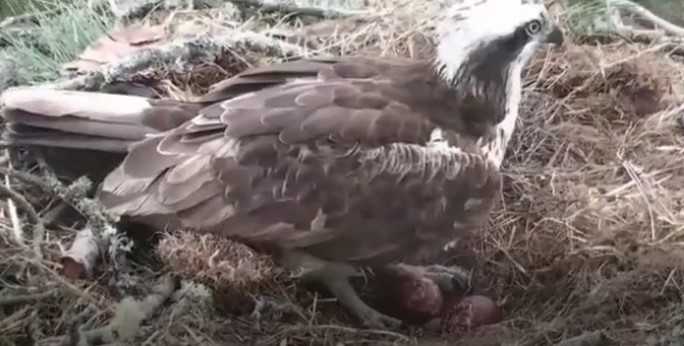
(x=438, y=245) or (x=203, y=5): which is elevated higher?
(x=203, y=5)

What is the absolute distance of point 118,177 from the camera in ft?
2.52

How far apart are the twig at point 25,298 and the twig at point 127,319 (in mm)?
29

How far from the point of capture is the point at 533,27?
2.53 ft

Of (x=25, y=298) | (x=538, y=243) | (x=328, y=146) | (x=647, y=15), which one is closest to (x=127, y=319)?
(x=25, y=298)

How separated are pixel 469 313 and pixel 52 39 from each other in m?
0.32

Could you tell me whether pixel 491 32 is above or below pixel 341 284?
above

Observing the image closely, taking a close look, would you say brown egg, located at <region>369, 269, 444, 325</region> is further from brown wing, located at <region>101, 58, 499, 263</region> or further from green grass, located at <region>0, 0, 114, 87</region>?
green grass, located at <region>0, 0, 114, 87</region>

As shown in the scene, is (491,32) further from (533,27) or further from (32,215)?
(32,215)

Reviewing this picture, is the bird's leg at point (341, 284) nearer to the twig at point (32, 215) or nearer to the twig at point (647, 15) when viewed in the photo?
the twig at point (32, 215)

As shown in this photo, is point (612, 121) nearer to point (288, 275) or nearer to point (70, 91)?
point (288, 275)

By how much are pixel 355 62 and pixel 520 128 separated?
4.5 inches

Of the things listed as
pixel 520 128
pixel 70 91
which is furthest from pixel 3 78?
pixel 520 128

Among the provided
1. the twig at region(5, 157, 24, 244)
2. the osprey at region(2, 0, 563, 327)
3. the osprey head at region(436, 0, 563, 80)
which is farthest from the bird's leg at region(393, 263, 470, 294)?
the twig at region(5, 157, 24, 244)

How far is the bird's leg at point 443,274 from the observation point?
793mm
